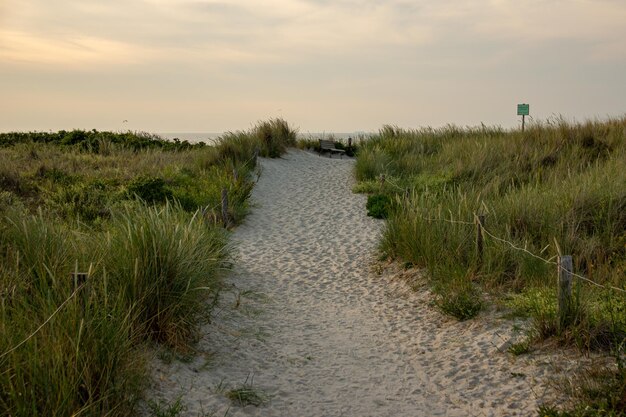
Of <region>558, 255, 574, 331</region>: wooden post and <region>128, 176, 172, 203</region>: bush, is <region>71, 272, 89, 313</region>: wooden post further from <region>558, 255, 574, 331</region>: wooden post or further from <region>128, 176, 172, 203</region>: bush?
<region>128, 176, 172, 203</region>: bush

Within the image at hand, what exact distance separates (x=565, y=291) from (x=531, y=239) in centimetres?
317

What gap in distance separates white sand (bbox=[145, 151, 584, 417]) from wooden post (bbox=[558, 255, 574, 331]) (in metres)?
0.48

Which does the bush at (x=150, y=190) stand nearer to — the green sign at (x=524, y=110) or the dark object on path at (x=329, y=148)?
the dark object on path at (x=329, y=148)

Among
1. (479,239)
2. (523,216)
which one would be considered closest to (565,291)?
(479,239)

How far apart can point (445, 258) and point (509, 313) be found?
1906 mm

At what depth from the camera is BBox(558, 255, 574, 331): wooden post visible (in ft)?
18.5

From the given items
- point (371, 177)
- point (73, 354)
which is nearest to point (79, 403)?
point (73, 354)

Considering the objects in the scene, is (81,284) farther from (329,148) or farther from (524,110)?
(329,148)

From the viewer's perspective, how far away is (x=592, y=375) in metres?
4.95

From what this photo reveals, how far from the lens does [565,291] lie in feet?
18.7

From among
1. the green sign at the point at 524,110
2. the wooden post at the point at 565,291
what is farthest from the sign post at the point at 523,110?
the wooden post at the point at 565,291

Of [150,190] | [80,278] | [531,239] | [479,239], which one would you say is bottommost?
[531,239]

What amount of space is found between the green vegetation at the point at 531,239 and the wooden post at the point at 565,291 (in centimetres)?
3

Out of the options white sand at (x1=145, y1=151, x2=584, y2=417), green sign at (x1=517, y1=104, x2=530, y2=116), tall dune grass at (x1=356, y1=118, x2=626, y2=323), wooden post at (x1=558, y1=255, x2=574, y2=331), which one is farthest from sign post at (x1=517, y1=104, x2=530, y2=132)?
wooden post at (x1=558, y1=255, x2=574, y2=331)
